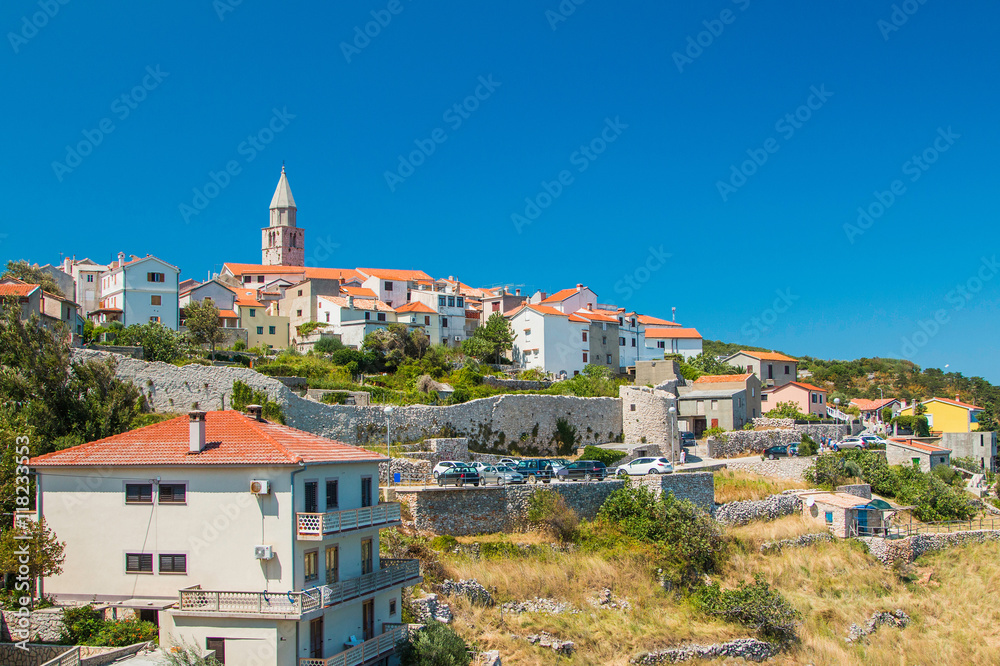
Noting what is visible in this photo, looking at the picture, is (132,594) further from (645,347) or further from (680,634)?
(645,347)

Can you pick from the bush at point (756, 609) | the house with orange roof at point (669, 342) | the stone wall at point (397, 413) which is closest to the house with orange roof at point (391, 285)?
the house with orange roof at point (669, 342)

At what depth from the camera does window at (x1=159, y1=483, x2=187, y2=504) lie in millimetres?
22641

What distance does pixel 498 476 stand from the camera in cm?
3472

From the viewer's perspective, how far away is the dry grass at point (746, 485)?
133 ft

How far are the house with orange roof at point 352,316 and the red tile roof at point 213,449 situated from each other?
3609 cm

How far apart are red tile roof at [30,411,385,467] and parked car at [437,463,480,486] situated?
7.85m

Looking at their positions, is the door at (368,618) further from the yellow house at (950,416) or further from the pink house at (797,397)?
the yellow house at (950,416)

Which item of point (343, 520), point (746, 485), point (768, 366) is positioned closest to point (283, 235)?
point (768, 366)

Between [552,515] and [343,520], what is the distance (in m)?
12.0

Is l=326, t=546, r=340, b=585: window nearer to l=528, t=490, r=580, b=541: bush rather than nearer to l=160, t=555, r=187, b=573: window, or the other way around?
l=160, t=555, r=187, b=573: window

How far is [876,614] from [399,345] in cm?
3441

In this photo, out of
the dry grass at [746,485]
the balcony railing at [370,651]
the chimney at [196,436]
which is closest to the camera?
the balcony railing at [370,651]

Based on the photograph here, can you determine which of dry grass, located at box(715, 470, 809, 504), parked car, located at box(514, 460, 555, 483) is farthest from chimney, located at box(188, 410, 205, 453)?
dry grass, located at box(715, 470, 809, 504)

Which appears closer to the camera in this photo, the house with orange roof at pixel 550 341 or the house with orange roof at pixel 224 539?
the house with orange roof at pixel 224 539
